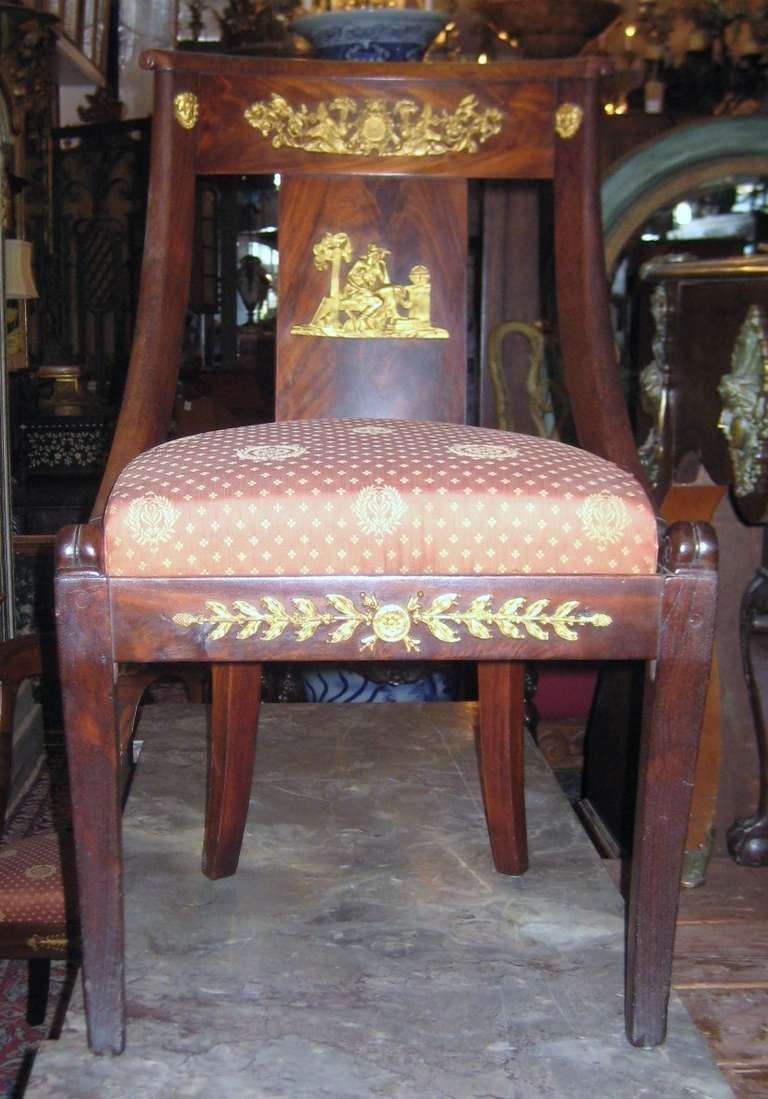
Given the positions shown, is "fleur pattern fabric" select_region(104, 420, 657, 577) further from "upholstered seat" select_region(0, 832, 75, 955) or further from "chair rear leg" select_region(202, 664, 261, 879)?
"upholstered seat" select_region(0, 832, 75, 955)

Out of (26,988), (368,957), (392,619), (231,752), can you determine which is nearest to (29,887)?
(26,988)

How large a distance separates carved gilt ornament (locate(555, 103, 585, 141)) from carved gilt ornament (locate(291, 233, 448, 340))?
21cm

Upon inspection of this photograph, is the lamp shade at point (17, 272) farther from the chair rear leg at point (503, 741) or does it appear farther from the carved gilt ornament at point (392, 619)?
the carved gilt ornament at point (392, 619)

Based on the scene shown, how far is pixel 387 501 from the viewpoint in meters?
0.94

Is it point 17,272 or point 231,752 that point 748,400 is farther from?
point 17,272

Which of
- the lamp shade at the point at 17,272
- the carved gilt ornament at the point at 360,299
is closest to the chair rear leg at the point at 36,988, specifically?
the carved gilt ornament at the point at 360,299

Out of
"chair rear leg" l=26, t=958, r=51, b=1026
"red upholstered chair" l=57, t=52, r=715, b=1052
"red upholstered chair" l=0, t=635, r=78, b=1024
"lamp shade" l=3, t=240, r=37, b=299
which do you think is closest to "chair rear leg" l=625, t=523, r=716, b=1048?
"red upholstered chair" l=57, t=52, r=715, b=1052

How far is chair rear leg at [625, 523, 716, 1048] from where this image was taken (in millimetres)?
944

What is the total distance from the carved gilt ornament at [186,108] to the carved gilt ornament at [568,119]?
1.23 ft

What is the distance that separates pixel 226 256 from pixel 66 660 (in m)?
4.78

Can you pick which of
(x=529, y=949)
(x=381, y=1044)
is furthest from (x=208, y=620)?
(x=529, y=949)

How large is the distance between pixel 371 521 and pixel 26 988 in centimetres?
160

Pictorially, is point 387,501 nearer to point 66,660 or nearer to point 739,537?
point 66,660

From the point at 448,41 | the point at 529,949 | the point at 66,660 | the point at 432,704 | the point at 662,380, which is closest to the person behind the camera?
the point at 66,660
